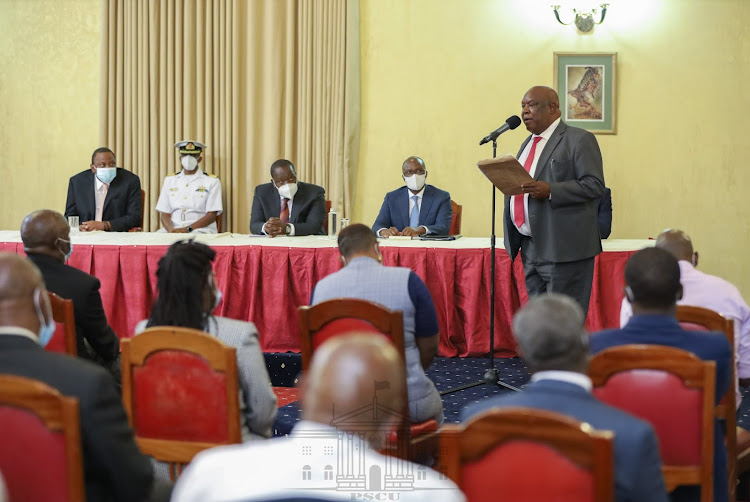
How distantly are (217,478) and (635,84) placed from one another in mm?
7321

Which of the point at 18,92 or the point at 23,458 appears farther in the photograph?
the point at 18,92

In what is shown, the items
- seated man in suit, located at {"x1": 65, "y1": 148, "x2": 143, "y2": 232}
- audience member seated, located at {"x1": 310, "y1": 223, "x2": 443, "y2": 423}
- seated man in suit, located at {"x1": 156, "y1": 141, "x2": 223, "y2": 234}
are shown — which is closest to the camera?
audience member seated, located at {"x1": 310, "y1": 223, "x2": 443, "y2": 423}

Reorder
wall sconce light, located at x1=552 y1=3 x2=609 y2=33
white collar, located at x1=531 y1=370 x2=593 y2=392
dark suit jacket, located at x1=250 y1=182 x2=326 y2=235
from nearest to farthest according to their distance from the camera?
white collar, located at x1=531 y1=370 x2=593 y2=392
dark suit jacket, located at x1=250 y1=182 x2=326 y2=235
wall sconce light, located at x1=552 y1=3 x2=609 y2=33

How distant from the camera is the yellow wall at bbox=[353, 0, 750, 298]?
7832 millimetres

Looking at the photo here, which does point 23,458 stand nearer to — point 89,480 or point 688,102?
point 89,480

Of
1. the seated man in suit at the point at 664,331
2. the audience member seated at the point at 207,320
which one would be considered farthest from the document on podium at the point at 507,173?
the audience member seated at the point at 207,320

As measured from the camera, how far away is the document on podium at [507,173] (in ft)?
13.4

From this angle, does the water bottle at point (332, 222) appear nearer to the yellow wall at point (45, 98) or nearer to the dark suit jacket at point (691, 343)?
the yellow wall at point (45, 98)

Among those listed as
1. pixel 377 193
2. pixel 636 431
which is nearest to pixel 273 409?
pixel 636 431

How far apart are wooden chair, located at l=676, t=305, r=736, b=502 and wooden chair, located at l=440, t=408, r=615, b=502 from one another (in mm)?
1259

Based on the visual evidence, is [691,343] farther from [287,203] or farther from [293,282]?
[287,203]

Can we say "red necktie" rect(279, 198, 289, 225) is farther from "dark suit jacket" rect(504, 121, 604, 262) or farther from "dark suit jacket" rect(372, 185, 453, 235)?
"dark suit jacket" rect(504, 121, 604, 262)

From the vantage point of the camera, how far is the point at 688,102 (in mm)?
7863

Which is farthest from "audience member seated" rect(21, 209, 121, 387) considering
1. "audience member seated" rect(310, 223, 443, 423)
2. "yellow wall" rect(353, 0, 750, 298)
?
"yellow wall" rect(353, 0, 750, 298)
